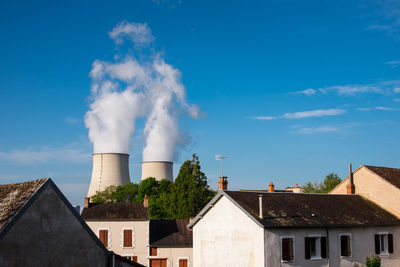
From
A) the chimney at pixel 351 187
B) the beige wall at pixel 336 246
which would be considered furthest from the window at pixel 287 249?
the chimney at pixel 351 187

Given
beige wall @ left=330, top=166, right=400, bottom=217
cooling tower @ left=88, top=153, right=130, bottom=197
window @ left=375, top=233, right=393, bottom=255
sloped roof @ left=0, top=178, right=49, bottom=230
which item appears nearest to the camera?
sloped roof @ left=0, top=178, right=49, bottom=230

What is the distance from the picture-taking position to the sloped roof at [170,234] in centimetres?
4075

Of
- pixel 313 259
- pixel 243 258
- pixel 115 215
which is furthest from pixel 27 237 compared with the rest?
pixel 115 215

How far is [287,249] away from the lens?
26.1 m

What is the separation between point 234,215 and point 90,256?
12.7 m

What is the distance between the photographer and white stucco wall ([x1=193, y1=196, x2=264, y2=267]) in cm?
2620

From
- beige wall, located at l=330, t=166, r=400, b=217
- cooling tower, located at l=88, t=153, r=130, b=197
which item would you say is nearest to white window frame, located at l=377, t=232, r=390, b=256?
beige wall, located at l=330, t=166, r=400, b=217

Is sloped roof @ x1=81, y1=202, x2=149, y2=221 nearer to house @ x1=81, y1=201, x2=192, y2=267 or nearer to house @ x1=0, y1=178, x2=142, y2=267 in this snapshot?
house @ x1=81, y1=201, x2=192, y2=267

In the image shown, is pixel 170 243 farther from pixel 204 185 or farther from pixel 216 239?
pixel 204 185

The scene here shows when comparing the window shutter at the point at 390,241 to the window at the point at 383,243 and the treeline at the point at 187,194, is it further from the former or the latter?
the treeline at the point at 187,194

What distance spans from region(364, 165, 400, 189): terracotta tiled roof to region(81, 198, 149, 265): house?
20.9 m

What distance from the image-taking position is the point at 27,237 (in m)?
15.4

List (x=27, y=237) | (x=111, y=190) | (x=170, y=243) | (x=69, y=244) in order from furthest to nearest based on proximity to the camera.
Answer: (x=111, y=190) → (x=170, y=243) → (x=69, y=244) → (x=27, y=237)

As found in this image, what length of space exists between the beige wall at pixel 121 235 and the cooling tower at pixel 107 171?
30594 mm
